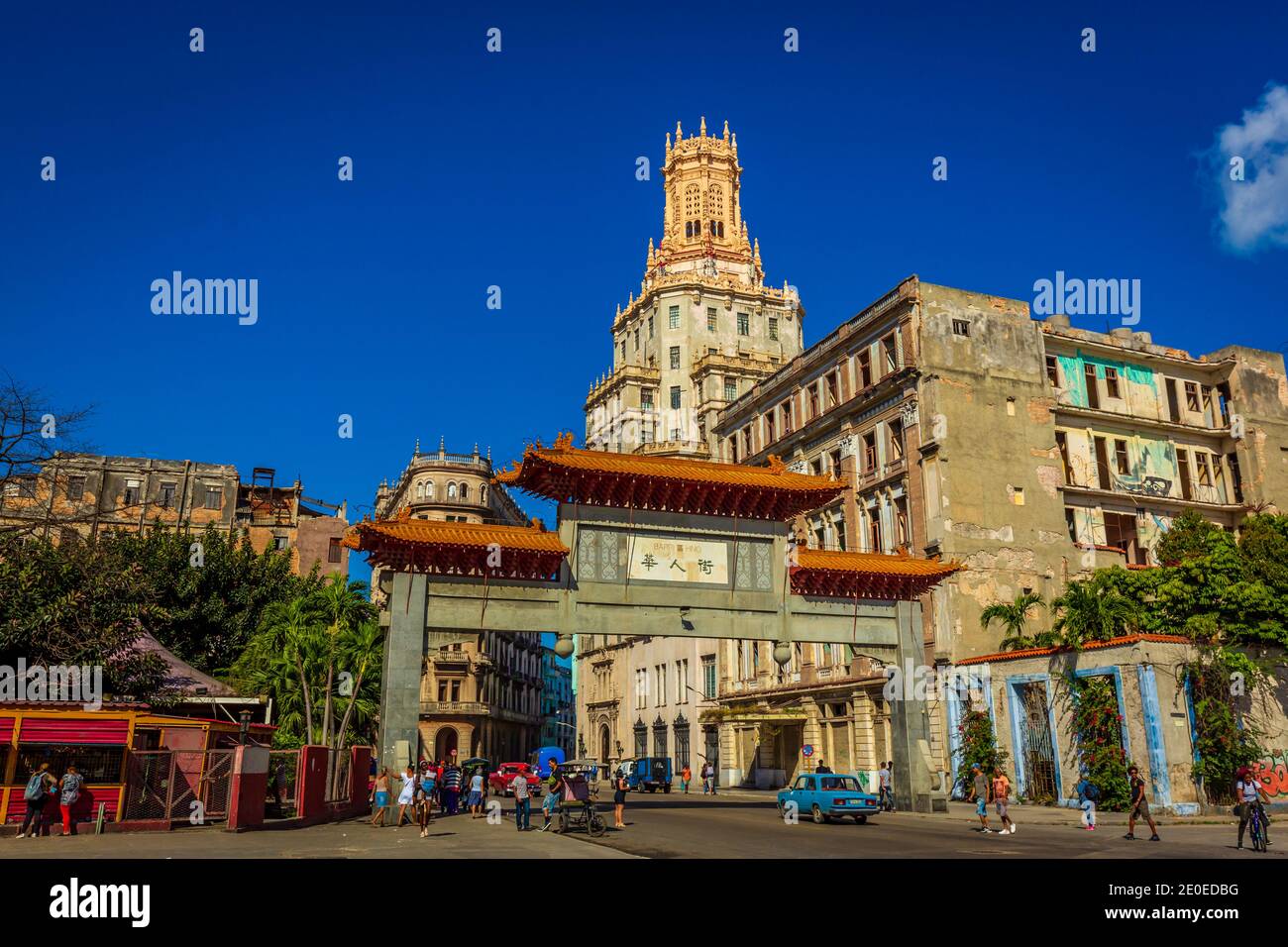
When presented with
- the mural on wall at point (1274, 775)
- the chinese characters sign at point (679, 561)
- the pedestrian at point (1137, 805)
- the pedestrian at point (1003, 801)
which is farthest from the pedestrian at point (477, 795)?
the mural on wall at point (1274, 775)

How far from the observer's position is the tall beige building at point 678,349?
74.8 m

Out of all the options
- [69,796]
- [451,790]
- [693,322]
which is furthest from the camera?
[693,322]

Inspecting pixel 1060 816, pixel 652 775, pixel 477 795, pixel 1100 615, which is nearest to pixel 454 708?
pixel 652 775

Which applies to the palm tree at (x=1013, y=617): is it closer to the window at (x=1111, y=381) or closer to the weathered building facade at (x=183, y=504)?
the window at (x=1111, y=381)

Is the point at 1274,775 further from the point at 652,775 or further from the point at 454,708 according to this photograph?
the point at 454,708

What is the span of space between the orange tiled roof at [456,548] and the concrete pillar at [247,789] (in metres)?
5.97

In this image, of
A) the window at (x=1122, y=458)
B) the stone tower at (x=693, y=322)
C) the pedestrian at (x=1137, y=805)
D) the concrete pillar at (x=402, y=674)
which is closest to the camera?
the pedestrian at (x=1137, y=805)

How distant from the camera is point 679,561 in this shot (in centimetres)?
2988

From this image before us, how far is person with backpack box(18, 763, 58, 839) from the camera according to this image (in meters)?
19.9

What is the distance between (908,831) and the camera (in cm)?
2475

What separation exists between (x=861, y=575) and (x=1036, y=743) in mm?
9791
